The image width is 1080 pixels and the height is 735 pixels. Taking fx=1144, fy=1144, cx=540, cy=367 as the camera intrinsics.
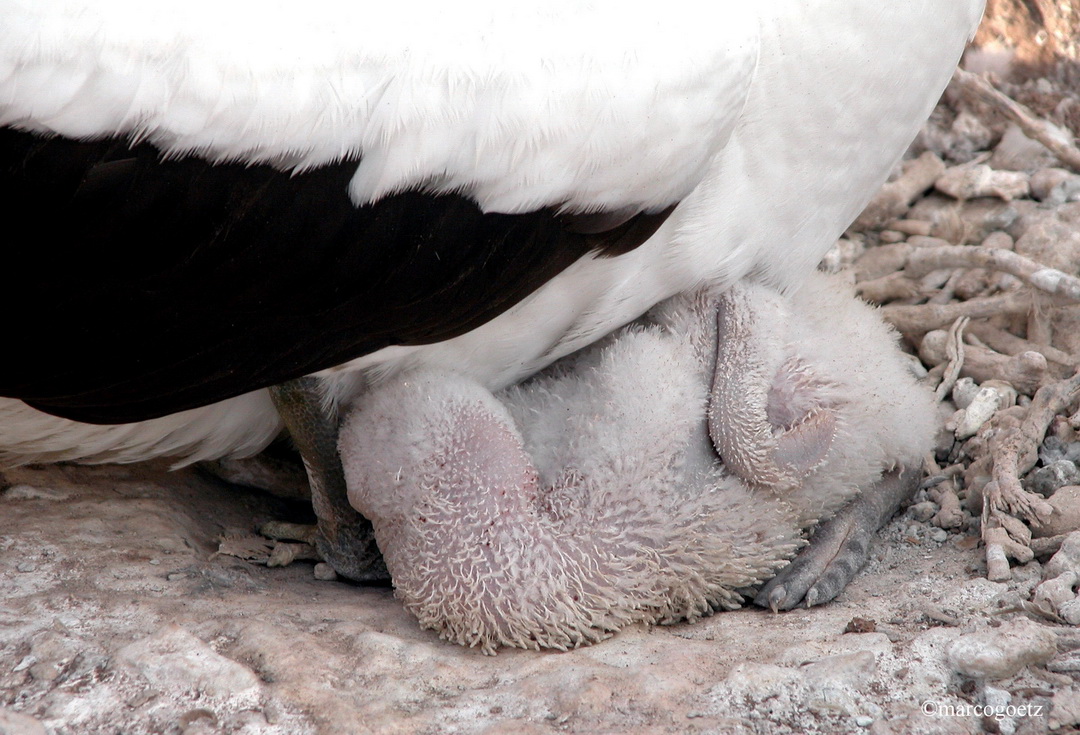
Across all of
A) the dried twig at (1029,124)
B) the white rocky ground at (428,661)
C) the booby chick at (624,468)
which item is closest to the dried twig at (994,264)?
the dried twig at (1029,124)

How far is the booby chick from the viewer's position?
1.97m

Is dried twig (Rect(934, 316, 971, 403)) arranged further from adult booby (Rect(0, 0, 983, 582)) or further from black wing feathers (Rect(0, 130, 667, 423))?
black wing feathers (Rect(0, 130, 667, 423))

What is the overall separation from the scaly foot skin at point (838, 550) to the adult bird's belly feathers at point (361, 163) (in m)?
0.64

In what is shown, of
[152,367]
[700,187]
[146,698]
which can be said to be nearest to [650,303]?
[700,187]

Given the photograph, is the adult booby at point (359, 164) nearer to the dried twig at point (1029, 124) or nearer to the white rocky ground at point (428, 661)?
the white rocky ground at point (428, 661)

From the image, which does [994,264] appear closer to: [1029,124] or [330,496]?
[1029,124]

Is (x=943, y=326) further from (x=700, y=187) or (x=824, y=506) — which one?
(x=700, y=187)

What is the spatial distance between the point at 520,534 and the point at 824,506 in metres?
0.69

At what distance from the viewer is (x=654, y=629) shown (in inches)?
81.4

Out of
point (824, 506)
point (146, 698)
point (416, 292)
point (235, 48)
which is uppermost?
point (235, 48)

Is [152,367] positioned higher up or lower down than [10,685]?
higher up

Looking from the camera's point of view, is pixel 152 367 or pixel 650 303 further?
pixel 650 303

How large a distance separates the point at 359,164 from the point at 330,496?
84 cm

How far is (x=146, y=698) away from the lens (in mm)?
1652
